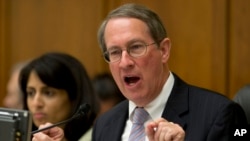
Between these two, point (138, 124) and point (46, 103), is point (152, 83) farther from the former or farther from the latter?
point (46, 103)

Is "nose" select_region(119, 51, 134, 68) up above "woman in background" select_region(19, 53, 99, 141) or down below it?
above

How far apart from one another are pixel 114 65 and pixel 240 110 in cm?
50

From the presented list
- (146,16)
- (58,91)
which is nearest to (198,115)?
(146,16)

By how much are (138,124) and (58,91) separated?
70 centimetres

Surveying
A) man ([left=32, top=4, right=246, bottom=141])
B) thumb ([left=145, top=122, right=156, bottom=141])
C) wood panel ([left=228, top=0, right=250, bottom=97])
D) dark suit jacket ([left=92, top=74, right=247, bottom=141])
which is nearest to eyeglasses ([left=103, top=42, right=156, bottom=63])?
man ([left=32, top=4, right=246, bottom=141])

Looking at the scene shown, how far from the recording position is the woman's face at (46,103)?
9.19ft

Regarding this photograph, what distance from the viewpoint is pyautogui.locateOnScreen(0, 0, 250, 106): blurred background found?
11.0ft

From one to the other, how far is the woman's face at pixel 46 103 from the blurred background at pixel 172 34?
1001mm

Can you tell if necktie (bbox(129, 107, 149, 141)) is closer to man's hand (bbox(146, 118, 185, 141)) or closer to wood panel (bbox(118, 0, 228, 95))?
man's hand (bbox(146, 118, 185, 141))

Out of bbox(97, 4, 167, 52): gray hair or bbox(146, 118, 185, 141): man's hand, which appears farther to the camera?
bbox(97, 4, 167, 52): gray hair

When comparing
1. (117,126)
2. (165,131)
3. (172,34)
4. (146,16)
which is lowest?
(117,126)

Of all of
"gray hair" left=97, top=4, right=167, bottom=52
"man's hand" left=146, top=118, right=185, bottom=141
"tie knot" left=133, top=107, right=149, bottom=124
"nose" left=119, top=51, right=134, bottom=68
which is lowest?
"tie knot" left=133, top=107, right=149, bottom=124

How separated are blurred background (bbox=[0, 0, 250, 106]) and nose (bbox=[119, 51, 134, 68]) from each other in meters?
1.31

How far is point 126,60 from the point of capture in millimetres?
2145
